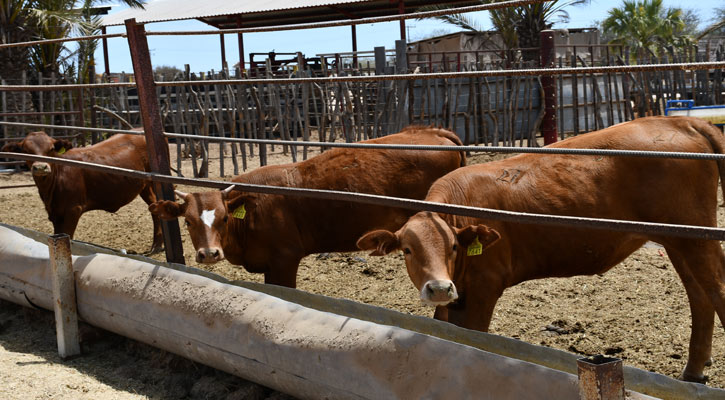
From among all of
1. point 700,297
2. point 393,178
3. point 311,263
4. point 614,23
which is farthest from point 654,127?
point 614,23

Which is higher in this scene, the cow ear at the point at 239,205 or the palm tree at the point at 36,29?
the palm tree at the point at 36,29

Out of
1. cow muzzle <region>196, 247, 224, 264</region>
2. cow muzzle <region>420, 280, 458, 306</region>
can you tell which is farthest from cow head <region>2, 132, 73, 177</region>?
cow muzzle <region>420, 280, 458, 306</region>

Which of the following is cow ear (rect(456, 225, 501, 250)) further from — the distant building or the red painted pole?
the distant building

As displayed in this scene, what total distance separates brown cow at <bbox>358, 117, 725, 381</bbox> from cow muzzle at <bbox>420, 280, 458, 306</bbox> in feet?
1.32

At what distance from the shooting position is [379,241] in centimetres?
385

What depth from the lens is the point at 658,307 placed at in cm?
511

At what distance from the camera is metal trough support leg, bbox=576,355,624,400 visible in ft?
7.06

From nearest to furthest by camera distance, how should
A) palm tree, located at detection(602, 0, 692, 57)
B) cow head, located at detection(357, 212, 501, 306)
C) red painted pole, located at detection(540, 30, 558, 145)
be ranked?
cow head, located at detection(357, 212, 501, 306), red painted pole, located at detection(540, 30, 558, 145), palm tree, located at detection(602, 0, 692, 57)

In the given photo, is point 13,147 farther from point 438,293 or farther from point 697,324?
point 697,324

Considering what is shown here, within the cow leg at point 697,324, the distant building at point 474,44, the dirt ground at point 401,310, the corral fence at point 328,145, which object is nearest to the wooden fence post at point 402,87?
the dirt ground at point 401,310

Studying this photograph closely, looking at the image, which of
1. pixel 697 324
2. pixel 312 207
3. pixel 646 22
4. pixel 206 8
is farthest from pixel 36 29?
pixel 646 22

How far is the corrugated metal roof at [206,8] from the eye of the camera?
22.5m

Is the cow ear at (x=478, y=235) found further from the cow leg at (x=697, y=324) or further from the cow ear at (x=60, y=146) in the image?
the cow ear at (x=60, y=146)

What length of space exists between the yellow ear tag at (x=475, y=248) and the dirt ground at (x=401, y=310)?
3.53 feet
